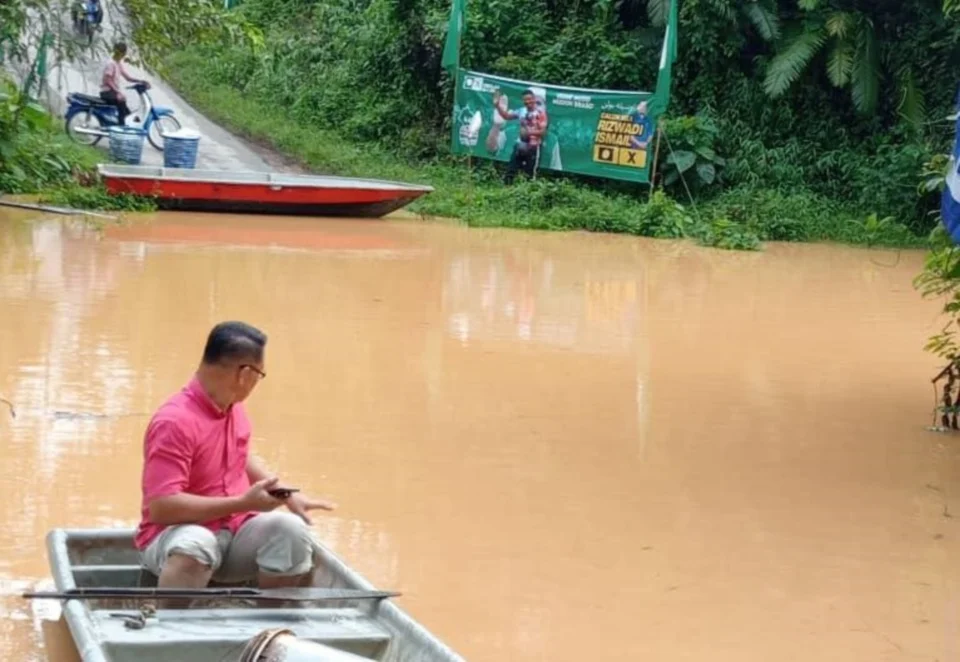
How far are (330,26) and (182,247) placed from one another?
13.3 metres

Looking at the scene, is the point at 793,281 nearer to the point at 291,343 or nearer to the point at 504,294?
the point at 504,294

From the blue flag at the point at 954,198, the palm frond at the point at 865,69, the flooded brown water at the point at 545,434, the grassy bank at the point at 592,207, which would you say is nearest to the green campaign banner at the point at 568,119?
the grassy bank at the point at 592,207

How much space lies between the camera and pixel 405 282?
46.4ft

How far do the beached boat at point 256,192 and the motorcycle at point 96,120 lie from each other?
10.0 ft

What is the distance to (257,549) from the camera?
4902 mm

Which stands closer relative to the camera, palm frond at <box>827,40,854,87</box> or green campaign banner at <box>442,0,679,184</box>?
green campaign banner at <box>442,0,679,184</box>

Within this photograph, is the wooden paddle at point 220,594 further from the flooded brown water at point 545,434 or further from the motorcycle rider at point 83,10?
the motorcycle rider at point 83,10

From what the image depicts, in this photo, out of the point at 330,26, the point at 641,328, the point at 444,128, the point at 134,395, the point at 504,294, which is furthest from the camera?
the point at 330,26

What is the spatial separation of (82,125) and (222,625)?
1835cm

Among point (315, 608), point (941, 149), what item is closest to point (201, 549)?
point (315, 608)

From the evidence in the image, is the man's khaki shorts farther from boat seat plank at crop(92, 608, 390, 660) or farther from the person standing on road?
the person standing on road

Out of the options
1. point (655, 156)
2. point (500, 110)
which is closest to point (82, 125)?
point (500, 110)

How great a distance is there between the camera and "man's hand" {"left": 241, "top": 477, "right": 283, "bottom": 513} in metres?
4.63

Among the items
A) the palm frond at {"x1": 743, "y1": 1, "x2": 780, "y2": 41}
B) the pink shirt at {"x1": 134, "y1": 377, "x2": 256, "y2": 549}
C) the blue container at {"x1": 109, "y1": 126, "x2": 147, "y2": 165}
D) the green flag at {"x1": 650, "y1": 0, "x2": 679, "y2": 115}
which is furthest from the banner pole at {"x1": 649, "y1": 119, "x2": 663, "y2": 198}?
the pink shirt at {"x1": 134, "y1": 377, "x2": 256, "y2": 549}
